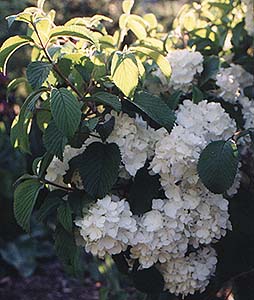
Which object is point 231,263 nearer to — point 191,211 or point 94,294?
point 191,211

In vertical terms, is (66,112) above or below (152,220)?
above

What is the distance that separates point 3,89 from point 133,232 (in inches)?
119

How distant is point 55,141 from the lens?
5.10 feet

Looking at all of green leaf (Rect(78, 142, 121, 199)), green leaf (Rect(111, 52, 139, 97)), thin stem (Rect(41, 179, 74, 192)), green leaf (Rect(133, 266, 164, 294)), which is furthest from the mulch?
green leaf (Rect(111, 52, 139, 97))

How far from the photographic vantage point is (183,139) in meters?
1.58

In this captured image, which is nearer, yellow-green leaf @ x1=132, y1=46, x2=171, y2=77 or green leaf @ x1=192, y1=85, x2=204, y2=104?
yellow-green leaf @ x1=132, y1=46, x2=171, y2=77

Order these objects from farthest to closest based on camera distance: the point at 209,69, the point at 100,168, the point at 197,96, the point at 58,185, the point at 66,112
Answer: the point at 209,69 → the point at 197,96 → the point at 58,185 → the point at 100,168 → the point at 66,112

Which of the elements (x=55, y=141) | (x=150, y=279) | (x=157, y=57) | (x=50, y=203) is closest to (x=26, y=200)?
(x=50, y=203)

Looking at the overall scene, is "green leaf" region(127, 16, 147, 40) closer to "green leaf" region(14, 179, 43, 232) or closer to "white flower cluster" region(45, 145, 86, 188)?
"white flower cluster" region(45, 145, 86, 188)

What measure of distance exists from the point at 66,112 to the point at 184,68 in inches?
20.7

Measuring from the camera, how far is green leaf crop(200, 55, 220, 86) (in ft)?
6.31

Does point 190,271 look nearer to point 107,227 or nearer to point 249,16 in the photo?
point 107,227

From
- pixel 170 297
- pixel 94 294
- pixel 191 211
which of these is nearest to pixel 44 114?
pixel 191 211

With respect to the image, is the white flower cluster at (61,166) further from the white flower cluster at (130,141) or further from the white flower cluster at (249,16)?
the white flower cluster at (249,16)
